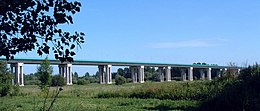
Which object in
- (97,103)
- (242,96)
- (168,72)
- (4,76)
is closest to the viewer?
(242,96)

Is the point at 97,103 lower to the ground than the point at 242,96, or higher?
lower

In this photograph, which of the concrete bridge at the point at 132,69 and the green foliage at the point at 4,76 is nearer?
the green foliage at the point at 4,76

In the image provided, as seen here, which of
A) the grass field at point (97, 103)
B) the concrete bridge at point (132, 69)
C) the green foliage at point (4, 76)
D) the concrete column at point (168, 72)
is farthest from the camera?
the concrete column at point (168, 72)

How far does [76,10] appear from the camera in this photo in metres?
5.36

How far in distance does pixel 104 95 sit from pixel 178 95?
12.9 m

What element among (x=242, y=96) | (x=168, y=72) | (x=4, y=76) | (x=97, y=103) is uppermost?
(x=4, y=76)

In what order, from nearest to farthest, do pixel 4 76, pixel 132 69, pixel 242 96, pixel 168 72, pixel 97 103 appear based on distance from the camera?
pixel 242 96
pixel 4 76
pixel 97 103
pixel 132 69
pixel 168 72

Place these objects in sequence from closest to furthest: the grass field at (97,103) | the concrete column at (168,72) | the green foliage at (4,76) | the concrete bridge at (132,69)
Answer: the green foliage at (4,76)
the grass field at (97,103)
the concrete bridge at (132,69)
the concrete column at (168,72)

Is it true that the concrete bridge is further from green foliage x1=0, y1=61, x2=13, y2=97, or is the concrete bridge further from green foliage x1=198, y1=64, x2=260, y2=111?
green foliage x1=198, y1=64, x2=260, y2=111

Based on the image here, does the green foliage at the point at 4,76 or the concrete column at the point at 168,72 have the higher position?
the green foliage at the point at 4,76

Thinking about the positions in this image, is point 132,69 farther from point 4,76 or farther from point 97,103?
point 4,76

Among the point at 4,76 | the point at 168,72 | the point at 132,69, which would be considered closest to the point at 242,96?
the point at 4,76

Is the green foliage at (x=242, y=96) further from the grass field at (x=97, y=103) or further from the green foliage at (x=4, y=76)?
the green foliage at (x=4, y=76)

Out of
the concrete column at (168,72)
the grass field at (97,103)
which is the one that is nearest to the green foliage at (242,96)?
the grass field at (97,103)
